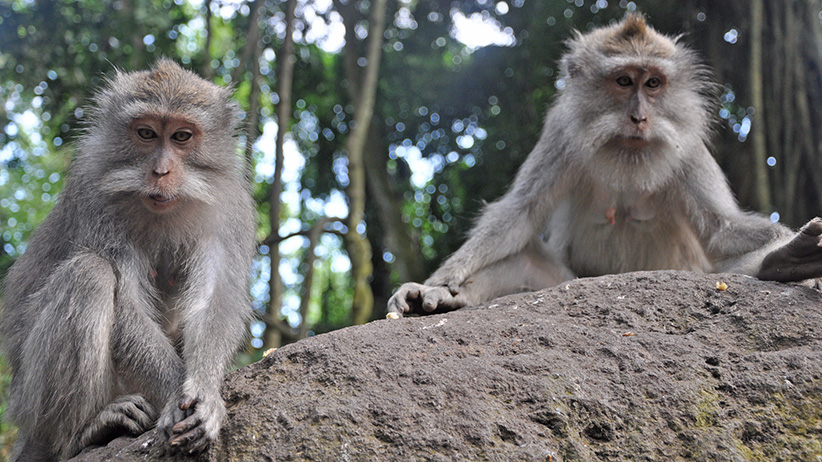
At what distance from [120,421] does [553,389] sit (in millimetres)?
2030

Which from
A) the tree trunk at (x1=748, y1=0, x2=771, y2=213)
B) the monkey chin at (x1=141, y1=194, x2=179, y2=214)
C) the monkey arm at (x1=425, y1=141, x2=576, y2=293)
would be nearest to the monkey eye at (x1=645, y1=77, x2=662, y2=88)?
the monkey arm at (x1=425, y1=141, x2=576, y2=293)

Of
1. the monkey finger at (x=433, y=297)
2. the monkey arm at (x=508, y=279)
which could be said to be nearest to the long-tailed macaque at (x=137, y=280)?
the monkey finger at (x=433, y=297)

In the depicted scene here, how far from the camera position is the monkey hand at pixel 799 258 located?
4004mm

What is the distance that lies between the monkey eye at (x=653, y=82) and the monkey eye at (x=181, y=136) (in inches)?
133

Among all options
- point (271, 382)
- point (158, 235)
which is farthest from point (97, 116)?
point (271, 382)

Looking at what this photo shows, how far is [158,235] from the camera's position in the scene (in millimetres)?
4297

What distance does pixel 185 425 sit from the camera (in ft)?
10.5

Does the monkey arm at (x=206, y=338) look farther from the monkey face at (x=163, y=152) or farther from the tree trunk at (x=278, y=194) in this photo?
the tree trunk at (x=278, y=194)

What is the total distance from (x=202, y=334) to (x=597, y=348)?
77.1 inches

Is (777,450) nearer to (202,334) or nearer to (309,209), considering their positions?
(202,334)

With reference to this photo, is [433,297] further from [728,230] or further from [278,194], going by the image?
[278,194]

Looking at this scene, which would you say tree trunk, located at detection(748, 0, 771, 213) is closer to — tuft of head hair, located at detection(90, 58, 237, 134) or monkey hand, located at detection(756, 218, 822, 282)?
monkey hand, located at detection(756, 218, 822, 282)

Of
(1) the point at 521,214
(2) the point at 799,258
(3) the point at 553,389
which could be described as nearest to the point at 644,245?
(1) the point at 521,214

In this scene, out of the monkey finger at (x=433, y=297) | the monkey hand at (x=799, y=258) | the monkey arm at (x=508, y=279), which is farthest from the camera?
the monkey arm at (x=508, y=279)
